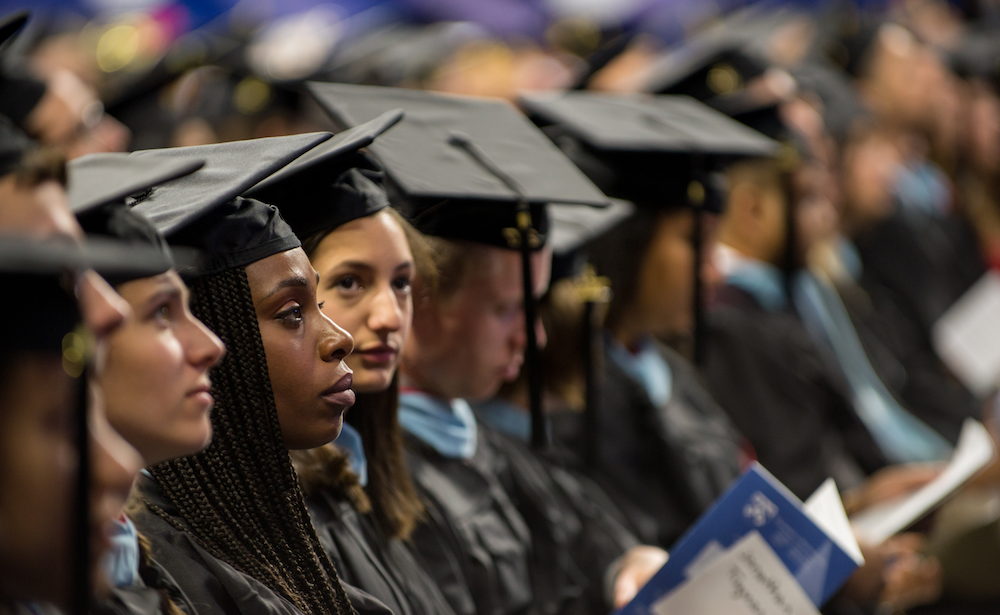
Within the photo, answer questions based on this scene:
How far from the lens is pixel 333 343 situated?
4.58 feet

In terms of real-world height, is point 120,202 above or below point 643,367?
above

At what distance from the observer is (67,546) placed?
980mm

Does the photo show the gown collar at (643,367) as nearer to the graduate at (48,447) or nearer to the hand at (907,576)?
the hand at (907,576)

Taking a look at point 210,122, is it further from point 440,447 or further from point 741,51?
point 440,447

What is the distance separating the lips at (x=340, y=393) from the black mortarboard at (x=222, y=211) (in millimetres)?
181

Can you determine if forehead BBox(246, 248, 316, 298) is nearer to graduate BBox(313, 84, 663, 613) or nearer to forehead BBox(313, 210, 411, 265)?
forehead BBox(313, 210, 411, 265)

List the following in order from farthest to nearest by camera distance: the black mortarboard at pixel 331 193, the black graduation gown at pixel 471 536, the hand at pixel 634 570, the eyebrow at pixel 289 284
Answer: the hand at pixel 634 570, the black graduation gown at pixel 471 536, the black mortarboard at pixel 331 193, the eyebrow at pixel 289 284

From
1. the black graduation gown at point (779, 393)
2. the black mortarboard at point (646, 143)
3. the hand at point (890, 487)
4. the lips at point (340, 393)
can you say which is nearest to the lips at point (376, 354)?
the lips at point (340, 393)

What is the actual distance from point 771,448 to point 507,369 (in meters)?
1.72

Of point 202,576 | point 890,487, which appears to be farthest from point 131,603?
point 890,487

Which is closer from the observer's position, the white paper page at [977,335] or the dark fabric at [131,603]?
the dark fabric at [131,603]

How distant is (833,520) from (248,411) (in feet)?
3.90

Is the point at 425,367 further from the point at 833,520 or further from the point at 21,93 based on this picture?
the point at 21,93

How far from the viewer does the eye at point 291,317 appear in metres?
1.36
